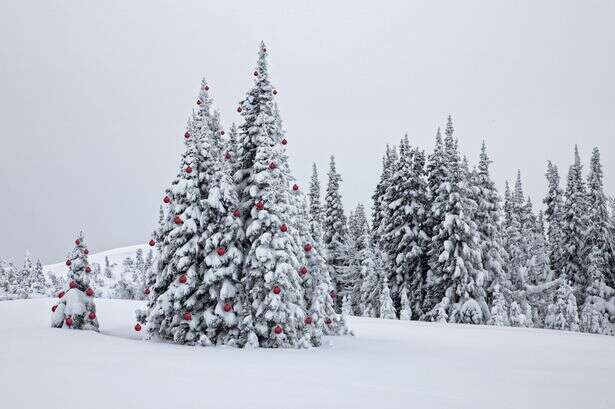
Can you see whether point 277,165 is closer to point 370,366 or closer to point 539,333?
point 370,366

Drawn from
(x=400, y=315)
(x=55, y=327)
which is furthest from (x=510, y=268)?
(x=55, y=327)

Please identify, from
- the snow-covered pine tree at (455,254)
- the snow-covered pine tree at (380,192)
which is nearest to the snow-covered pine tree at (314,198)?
the snow-covered pine tree at (380,192)

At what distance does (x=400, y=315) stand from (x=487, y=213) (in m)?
11.3

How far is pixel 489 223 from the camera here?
4131cm

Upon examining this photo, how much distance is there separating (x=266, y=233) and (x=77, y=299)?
739 cm

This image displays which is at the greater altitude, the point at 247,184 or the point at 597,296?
the point at 247,184

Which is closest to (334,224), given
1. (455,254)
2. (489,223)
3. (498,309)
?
(489,223)

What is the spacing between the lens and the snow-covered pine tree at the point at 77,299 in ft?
59.2

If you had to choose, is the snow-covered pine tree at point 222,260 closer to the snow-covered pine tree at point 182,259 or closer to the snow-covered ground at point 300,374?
the snow-covered pine tree at point 182,259

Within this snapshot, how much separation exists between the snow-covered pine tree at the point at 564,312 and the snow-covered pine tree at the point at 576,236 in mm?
4991

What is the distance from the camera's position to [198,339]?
61.4 feet

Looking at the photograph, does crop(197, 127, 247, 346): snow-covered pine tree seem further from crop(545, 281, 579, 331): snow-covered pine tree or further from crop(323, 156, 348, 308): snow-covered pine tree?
crop(545, 281, 579, 331): snow-covered pine tree

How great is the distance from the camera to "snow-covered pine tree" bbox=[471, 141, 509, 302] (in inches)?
1585

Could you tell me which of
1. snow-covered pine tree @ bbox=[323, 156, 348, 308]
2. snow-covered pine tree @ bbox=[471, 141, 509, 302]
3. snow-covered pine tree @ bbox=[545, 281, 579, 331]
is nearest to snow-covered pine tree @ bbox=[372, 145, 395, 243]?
snow-covered pine tree @ bbox=[323, 156, 348, 308]
